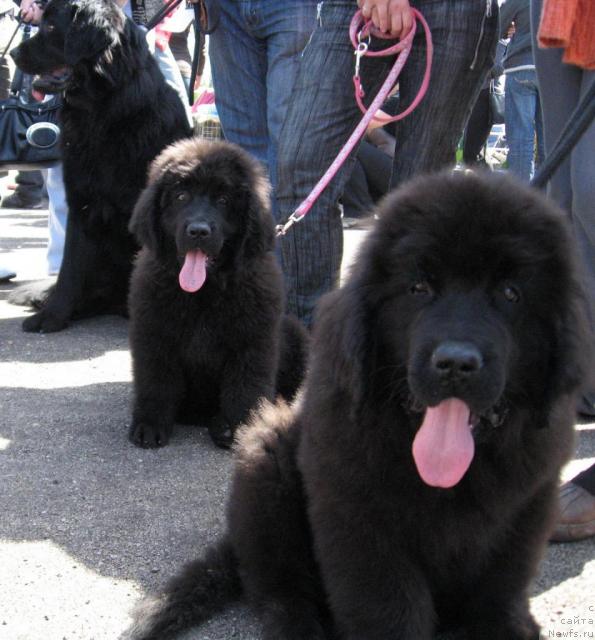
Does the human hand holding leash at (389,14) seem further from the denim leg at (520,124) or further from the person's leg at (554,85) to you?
the denim leg at (520,124)

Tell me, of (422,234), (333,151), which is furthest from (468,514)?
(333,151)

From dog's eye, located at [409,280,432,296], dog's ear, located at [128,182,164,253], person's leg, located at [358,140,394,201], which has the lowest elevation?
person's leg, located at [358,140,394,201]

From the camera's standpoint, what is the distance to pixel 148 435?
3.30m

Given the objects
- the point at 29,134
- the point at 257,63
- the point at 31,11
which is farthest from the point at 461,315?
the point at 31,11

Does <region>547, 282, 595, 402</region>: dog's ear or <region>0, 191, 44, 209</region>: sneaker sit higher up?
<region>547, 282, 595, 402</region>: dog's ear

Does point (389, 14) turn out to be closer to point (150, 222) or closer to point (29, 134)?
point (150, 222)

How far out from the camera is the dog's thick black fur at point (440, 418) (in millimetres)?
1781

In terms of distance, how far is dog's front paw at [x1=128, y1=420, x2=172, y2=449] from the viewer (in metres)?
3.29

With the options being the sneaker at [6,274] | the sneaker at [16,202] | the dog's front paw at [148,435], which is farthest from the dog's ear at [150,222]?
the sneaker at [16,202]

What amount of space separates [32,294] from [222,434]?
2.57 m

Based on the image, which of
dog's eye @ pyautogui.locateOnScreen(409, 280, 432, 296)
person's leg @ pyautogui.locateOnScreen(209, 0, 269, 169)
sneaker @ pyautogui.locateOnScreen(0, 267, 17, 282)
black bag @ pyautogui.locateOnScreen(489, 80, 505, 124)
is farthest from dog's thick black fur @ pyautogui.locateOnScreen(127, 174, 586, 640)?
black bag @ pyautogui.locateOnScreen(489, 80, 505, 124)

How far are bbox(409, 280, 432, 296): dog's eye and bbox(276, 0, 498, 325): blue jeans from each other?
1.77m

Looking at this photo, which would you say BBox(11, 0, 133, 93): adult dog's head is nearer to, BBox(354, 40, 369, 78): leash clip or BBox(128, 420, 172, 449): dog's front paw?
BBox(354, 40, 369, 78): leash clip

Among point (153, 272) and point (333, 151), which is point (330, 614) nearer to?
point (153, 272)
